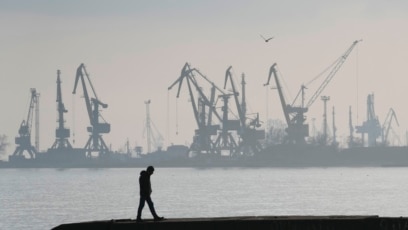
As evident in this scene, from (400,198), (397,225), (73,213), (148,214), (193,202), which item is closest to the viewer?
(397,225)

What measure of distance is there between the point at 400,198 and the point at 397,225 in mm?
78888

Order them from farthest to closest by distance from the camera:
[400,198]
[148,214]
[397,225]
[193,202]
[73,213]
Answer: [400,198] → [193,202] → [73,213] → [148,214] → [397,225]

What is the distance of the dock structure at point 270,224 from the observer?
26.7 metres

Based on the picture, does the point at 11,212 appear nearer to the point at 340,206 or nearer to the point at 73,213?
the point at 73,213

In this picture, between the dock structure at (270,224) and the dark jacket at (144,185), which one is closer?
the dock structure at (270,224)

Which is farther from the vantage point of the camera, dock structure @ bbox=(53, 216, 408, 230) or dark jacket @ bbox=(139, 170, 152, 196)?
dark jacket @ bbox=(139, 170, 152, 196)

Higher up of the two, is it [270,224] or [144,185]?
[144,185]

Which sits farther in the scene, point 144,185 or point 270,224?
point 144,185

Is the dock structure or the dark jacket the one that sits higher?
the dark jacket

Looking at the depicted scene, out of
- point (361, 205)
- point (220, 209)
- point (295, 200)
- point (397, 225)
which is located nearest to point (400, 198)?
point (295, 200)

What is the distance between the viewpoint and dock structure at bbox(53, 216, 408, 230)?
87.7ft

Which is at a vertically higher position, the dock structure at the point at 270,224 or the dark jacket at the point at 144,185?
the dark jacket at the point at 144,185

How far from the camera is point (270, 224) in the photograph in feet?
88.3

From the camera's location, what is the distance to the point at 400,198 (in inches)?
4126
